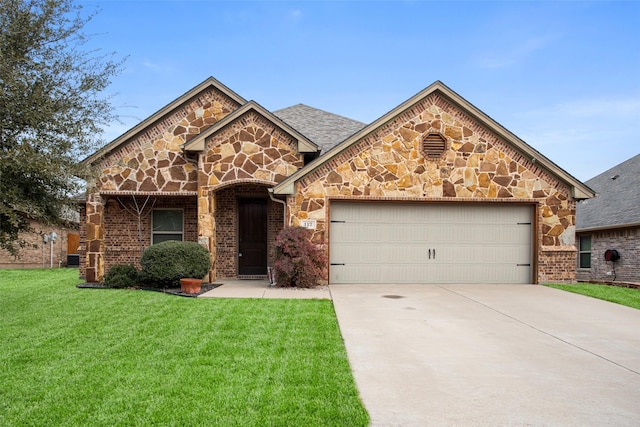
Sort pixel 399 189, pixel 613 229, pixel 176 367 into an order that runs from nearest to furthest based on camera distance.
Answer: pixel 176 367, pixel 399 189, pixel 613 229

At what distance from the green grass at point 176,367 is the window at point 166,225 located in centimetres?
631

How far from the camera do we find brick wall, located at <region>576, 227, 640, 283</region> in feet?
59.6

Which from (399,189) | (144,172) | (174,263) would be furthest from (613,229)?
(144,172)

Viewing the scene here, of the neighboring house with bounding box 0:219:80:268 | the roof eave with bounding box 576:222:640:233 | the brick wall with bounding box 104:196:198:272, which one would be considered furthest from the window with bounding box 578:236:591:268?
the neighboring house with bounding box 0:219:80:268

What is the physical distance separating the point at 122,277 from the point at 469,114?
35.1ft

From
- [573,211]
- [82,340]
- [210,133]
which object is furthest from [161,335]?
[573,211]

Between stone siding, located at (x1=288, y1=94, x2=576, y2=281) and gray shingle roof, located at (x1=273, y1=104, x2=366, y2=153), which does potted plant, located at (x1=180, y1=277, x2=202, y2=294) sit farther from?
gray shingle roof, located at (x1=273, y1=104, x2=366, y2=153)

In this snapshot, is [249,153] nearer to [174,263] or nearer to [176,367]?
[174,263]

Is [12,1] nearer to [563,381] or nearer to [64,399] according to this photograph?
[64,399]

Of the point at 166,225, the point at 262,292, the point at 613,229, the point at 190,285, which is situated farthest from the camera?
the point at 613,229

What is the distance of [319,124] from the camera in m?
19.9

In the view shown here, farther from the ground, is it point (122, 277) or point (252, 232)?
point (252, 232)

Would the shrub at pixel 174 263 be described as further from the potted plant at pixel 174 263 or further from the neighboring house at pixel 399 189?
the neighboring house at pixel 399 189

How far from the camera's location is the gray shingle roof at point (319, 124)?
18000mm
